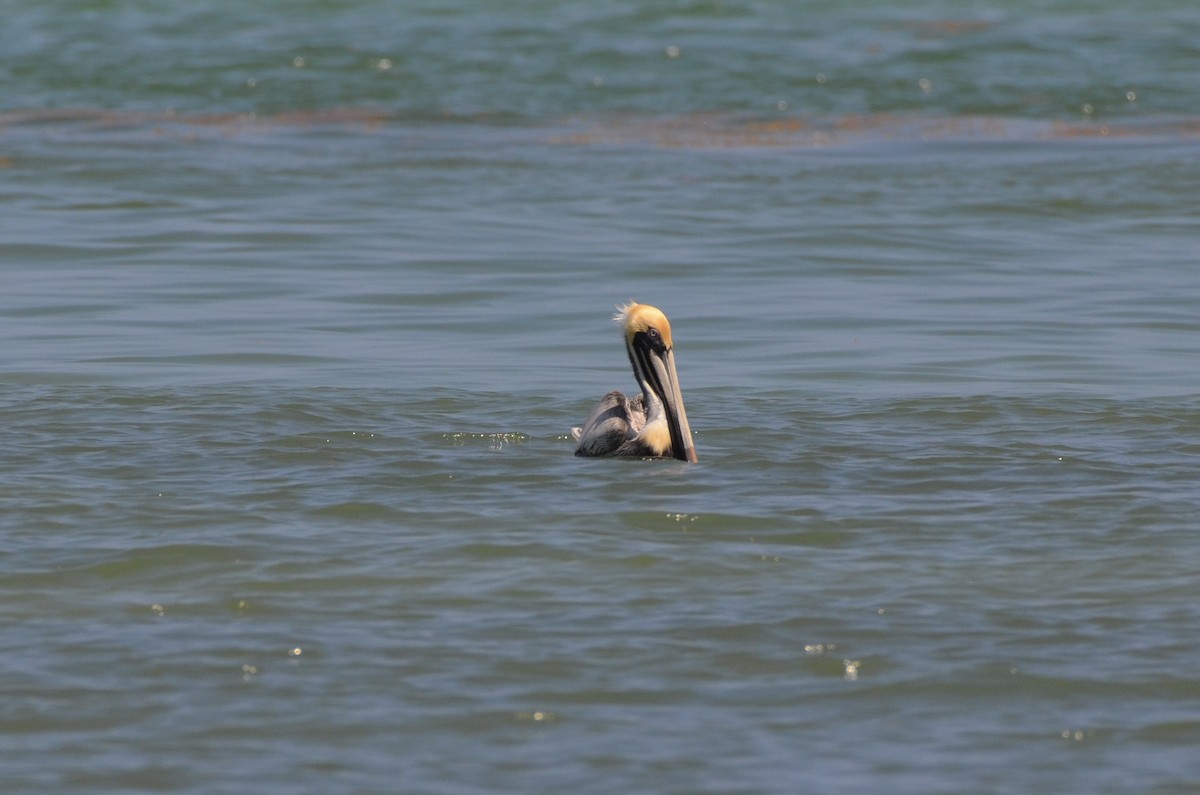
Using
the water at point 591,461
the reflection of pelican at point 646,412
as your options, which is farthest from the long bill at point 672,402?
the water at point 591,461

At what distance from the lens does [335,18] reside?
2944 cm

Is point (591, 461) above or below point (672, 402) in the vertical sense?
below

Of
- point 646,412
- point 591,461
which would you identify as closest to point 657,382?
point 646,412

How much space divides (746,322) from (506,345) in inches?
59.7

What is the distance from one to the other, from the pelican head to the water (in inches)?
8.0

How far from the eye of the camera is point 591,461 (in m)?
7.74

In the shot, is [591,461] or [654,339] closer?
[591,461]

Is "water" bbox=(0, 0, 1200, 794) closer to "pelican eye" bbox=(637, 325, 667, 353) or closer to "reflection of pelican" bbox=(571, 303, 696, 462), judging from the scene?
"reflection of pelican" bbox=(571, 303, 696, 462)

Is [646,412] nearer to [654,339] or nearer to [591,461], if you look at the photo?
[654,339]

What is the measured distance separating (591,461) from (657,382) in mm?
586

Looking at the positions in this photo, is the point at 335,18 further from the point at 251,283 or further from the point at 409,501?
the point at 409,501

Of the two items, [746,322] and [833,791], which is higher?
[833,791]

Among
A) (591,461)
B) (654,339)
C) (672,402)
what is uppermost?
(654,339)

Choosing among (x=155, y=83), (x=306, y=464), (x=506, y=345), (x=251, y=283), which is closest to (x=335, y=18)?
(x=155, y=83)
